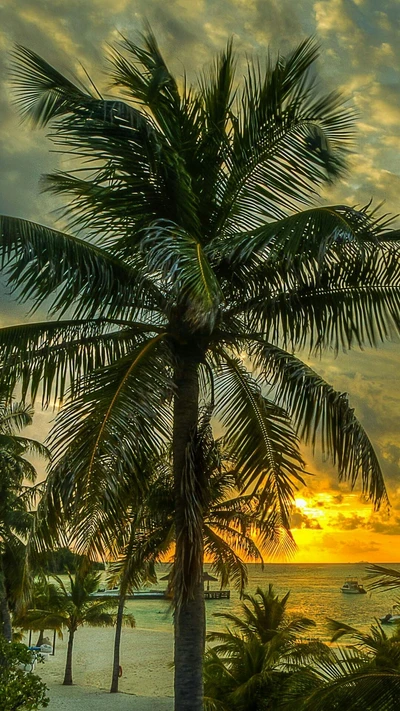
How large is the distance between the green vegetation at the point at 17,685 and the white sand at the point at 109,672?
45.9ft

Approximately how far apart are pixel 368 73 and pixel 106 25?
14.3ft

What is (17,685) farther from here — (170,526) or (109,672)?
(109,672)

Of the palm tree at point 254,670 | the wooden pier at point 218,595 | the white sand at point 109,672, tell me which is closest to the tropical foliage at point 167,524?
the palm tree at point 254,670

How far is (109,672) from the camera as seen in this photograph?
168 ft

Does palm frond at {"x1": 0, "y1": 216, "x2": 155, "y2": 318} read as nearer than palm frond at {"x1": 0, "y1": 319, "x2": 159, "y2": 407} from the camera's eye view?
Yes

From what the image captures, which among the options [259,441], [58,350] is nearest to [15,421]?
[58,350]

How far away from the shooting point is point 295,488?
22.6ft

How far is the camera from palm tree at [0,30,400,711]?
659cm

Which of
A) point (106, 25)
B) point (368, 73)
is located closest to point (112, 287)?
point (106, 25)

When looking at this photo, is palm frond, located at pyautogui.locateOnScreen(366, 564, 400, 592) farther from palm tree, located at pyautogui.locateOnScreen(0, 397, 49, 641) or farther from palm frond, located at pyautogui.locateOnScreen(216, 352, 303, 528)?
palm tree, located at pyautogui.locateOnScreen(0, 397, 49, 641)

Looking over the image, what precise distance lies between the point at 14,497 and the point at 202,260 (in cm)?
1740

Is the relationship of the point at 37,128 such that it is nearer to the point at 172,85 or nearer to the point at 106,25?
the point at 172,85

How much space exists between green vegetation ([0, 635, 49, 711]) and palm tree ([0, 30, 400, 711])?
191cm

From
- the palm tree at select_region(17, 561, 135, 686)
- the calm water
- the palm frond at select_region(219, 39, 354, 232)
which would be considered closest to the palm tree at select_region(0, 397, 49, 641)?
the palm tree at select_region(17, 561, 135, 686)
